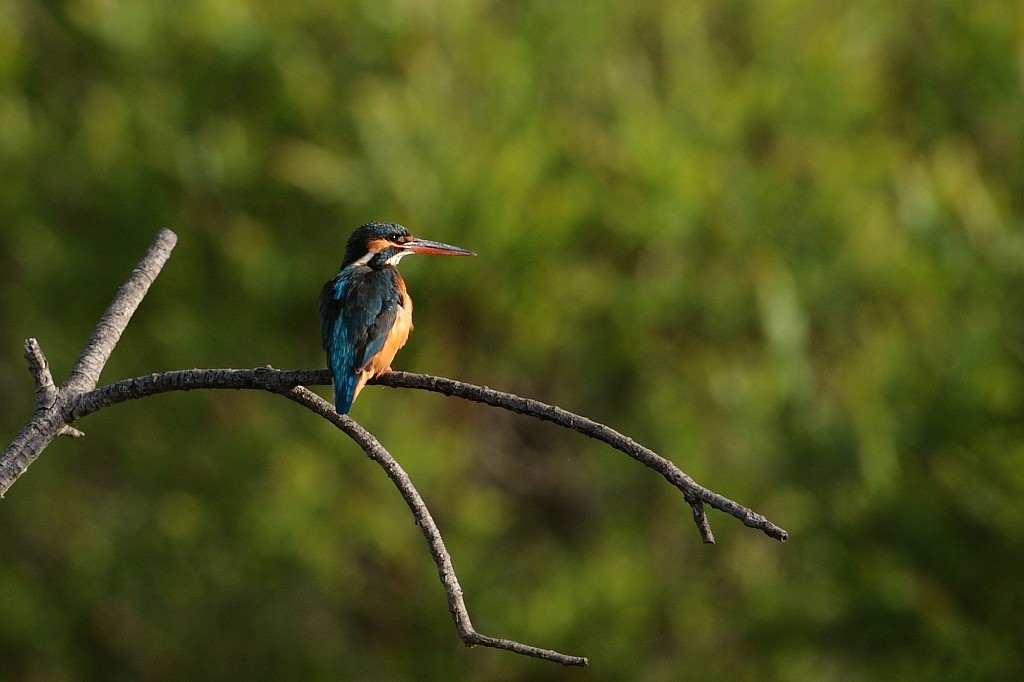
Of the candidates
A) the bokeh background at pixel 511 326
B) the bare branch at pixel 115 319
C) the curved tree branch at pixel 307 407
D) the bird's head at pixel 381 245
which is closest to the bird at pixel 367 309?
the bird's head at pixel 381 245

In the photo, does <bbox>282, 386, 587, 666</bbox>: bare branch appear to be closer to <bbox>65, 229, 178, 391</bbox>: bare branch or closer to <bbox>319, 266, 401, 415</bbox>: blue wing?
<bbox>65, 229, 178, 391</bbox>: bare branch

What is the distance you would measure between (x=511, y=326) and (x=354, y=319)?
5.50 m

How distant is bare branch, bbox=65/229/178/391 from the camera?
1.59m

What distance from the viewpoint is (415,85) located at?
25.4ft

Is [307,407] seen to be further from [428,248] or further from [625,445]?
[428,248]

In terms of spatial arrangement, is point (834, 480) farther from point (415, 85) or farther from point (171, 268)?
point (171, 268)

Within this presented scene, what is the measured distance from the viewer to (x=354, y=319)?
257 centimetres

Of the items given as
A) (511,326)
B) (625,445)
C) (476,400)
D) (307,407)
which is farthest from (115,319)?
(511,326)

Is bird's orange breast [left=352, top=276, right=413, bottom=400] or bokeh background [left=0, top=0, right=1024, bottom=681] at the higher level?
bokeh background [left=0, top=0, right=1024, bottom=681]

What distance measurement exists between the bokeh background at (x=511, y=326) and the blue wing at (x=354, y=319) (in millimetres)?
4402

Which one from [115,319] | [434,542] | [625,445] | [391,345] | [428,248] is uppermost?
[428,248]

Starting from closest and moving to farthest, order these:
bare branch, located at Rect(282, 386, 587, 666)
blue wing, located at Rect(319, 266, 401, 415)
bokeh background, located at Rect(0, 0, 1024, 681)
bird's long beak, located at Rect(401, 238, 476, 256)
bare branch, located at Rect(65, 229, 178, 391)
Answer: bare branch, located at Rect(282, 386, 587, 666) → bare branch, located at Rect(65, 229, 178, 391) → blue wing, located at Rect(319, 266, 401, 415) → bird's long beak, located at Rect(401, 238, 476, 256) → bokeh background, located at Rect(0, 0, 1024, 681)

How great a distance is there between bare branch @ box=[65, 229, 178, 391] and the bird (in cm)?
46

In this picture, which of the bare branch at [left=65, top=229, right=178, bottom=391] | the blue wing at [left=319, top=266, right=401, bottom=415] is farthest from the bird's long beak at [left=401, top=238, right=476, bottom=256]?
the bare branch at [left=65, top=229, right=178, bottom=391]
